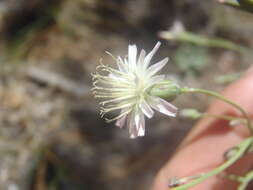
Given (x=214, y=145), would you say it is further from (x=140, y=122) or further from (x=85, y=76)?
(x=85, y=76)

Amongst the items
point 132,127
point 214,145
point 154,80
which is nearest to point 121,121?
point 132,127

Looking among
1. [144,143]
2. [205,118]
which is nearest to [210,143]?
[205,118]

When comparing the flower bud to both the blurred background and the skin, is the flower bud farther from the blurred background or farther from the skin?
the blurred background

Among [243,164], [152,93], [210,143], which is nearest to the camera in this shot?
[152,93]

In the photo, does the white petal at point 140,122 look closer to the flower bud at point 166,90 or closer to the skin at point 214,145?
the flower bud at point 166,90

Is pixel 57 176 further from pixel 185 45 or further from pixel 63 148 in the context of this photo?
pixel 185 45

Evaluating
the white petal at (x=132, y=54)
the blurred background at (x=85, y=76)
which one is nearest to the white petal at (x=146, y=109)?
the white petal at (x=132, y=54)
